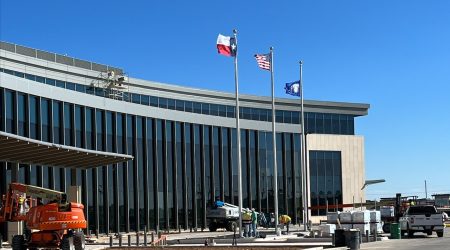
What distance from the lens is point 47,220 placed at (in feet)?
86.9

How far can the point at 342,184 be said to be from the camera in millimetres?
72000

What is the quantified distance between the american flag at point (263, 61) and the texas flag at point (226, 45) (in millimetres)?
4313

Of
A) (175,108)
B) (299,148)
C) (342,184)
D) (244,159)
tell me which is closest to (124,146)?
(175,108)

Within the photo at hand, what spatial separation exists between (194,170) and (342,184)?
2041cm

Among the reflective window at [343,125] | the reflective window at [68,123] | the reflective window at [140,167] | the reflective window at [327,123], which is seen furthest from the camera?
the reflective window at [343,125]

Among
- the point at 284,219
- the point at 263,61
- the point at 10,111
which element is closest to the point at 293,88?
the point at 263,61

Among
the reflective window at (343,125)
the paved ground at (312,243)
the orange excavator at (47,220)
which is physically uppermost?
the reflective window at (343,125)

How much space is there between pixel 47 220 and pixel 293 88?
27273 mm

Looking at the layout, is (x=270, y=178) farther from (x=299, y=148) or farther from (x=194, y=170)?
(x=194, y=170)

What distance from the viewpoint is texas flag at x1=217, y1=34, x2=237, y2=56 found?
131 ft

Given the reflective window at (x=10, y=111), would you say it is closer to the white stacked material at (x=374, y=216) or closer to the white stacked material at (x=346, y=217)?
the white stacked material at (x=346, y=217)

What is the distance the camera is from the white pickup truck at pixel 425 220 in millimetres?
40062

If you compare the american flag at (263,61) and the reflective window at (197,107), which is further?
the reflective window at (197,107)

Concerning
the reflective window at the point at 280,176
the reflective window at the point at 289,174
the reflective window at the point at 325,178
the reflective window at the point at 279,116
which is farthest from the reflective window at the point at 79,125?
the reflective window at the point at 325,178
